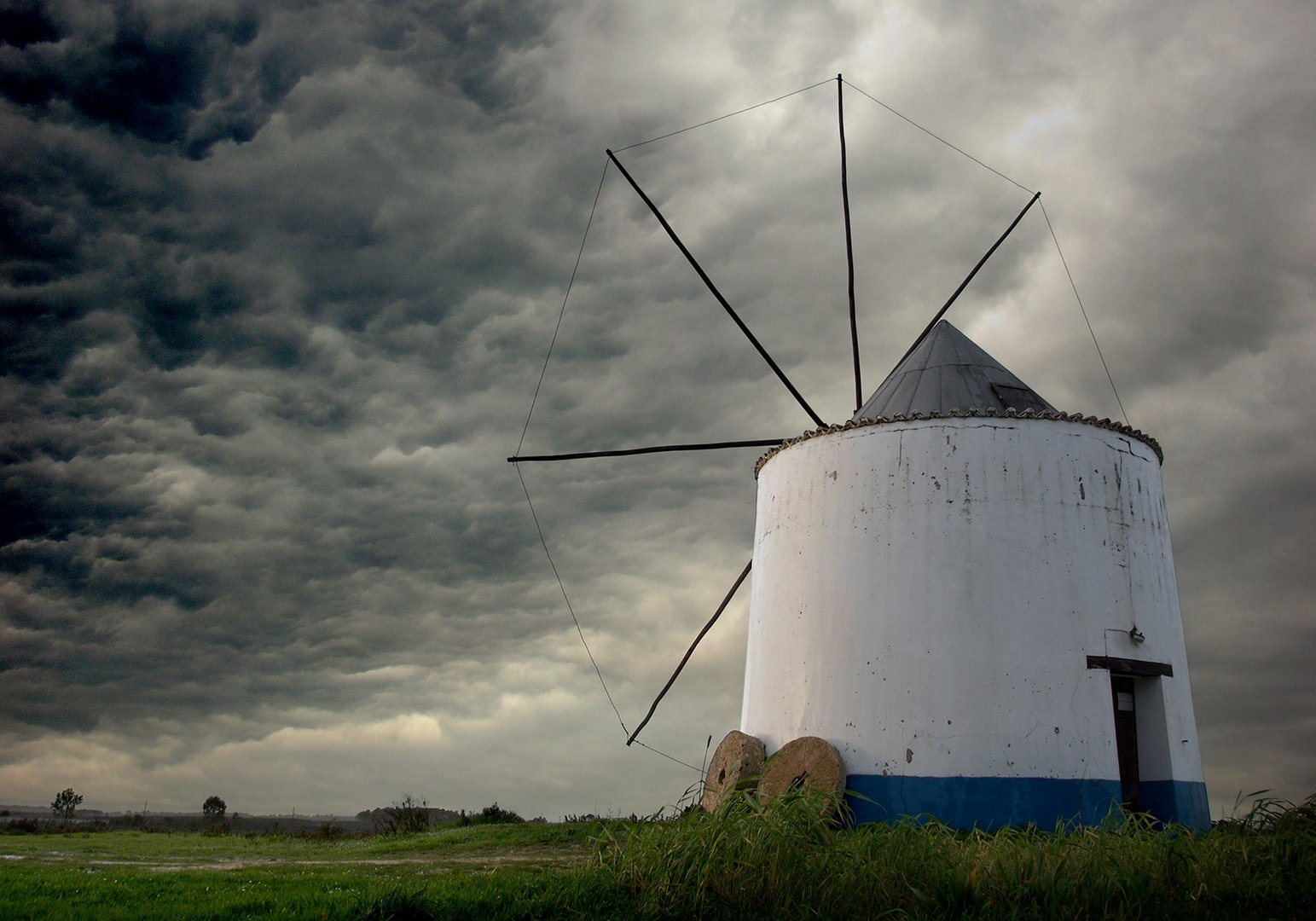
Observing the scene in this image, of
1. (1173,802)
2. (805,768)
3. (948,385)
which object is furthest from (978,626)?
(948,385)

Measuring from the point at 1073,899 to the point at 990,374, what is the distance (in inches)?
382

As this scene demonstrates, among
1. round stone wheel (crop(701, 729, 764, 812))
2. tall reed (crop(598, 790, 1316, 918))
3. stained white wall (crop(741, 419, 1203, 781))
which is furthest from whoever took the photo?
round stone wheel (crop(701, 729, 764, 812))

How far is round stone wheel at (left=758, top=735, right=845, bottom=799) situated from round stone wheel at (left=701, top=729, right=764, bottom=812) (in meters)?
0.23

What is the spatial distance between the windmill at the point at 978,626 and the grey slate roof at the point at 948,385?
5.6 inches

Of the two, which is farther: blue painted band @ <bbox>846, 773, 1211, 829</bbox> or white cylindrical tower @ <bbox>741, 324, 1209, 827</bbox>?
white cylindrical tower @ <bbox>741, 324, 1209, 827</bbox>

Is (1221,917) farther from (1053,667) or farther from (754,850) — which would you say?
(1053,667)

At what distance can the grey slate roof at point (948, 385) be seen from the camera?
14.7 meters

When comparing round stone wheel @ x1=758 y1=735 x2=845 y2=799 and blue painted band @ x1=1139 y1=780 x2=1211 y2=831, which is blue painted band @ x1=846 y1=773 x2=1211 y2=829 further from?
blue painted band @ x1=1139 y1=780 x2=1211 y2=831

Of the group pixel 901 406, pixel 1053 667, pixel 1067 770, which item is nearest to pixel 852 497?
pixel 901 406

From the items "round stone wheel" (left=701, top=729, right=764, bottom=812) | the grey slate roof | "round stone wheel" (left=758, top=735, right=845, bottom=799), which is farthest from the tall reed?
the grey slate roof

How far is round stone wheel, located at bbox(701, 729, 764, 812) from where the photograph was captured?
13453 mm

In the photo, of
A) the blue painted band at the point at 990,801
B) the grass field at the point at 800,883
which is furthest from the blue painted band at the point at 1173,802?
the grass field at the point at 800,883

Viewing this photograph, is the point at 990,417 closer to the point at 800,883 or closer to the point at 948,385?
the point at 948,385

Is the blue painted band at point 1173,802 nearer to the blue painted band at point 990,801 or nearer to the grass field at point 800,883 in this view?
the blue painted band at point 990,801
